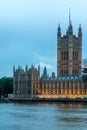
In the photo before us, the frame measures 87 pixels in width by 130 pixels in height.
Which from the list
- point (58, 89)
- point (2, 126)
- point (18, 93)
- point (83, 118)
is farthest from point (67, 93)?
point (2, 126)

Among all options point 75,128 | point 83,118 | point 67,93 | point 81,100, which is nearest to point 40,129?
point 75,128

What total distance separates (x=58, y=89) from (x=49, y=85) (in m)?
3.34

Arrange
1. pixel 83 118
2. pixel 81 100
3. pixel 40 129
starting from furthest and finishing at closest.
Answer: pixel 81 100 → pixel 83 118 → pixel 40 129

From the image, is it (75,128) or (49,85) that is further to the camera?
(49,85)

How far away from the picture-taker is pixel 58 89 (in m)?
190


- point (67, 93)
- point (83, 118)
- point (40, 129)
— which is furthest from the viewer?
point (67, 93)

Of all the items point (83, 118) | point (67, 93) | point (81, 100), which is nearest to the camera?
point (83, 118)

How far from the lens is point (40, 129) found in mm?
69188

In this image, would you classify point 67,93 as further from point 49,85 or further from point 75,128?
point 75,128

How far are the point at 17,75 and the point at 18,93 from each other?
20.5ft

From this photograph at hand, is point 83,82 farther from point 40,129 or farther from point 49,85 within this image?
point 40,129

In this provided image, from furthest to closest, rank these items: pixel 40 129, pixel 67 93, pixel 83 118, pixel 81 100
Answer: pixel 67 93, pixel 81 100, pixel 83 118, pixel 40 129

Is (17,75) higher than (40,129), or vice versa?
(17,75)

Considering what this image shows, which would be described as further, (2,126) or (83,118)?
(83,118)
